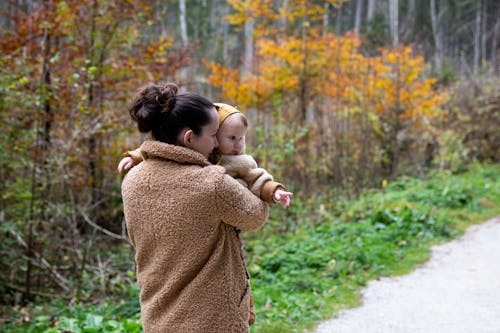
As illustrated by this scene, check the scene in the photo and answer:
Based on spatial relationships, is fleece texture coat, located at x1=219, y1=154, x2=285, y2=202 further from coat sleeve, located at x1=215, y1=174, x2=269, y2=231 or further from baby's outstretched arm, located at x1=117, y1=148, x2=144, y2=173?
baby's outstretched arm, located at x1=117, y1=148, x2=144, y2=173

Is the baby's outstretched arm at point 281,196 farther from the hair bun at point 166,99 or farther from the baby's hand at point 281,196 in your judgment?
the hair bun at point 166,99

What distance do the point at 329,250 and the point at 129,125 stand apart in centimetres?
347

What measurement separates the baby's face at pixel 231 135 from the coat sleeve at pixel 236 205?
0.19m

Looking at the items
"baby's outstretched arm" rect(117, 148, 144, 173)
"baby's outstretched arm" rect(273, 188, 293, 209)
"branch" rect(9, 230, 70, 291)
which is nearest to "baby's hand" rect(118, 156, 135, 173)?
"baby's outstretched arm" rect(117, 148, 144, 173)

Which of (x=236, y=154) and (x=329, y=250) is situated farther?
(x=329, y=250)

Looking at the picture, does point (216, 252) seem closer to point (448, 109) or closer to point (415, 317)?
point (415, 317)

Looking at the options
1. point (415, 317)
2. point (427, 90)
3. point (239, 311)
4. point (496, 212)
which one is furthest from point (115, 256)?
point (427, 90)

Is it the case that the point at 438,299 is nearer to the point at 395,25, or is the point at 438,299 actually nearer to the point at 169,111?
the point at 169,111

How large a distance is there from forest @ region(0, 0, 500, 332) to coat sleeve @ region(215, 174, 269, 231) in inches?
137

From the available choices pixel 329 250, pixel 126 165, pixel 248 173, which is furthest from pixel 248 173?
pixel 329 250

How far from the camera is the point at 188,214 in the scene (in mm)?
1878

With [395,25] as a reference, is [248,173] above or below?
below

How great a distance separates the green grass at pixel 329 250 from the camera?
4.76 meters

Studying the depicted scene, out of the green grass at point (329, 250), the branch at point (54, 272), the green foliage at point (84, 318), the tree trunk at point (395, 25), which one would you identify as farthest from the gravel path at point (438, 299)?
the tree trunk at point (395, 25)
